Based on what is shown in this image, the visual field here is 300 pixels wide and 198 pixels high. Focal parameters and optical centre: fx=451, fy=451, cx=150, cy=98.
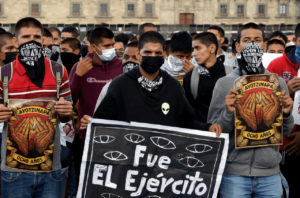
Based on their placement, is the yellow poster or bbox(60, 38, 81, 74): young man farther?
bbox(60, 38, 81, 74): young man

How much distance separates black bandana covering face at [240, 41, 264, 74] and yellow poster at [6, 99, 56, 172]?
1558mm

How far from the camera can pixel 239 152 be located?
11.7 ft

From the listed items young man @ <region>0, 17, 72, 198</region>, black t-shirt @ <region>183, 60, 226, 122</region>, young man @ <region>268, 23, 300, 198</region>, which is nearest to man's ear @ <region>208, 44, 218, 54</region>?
black t-shirt @ <region>183, 60, 226, 122</region>

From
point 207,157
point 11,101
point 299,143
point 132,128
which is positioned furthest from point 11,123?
point 299,143

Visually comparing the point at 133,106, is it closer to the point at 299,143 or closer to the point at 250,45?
the point at 250,45

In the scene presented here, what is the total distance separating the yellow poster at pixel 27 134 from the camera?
3373mm

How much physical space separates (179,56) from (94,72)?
1.01 meters

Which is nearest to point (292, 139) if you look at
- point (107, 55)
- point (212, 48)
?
point (212, 48)

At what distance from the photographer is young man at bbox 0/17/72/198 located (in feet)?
11.1

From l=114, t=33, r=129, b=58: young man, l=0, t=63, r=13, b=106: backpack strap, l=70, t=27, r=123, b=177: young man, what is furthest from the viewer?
l=114, t=33, r=129, b=58: young man

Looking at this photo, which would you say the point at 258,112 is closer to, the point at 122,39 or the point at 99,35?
the point at 99,35

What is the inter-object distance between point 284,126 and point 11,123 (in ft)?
7.15

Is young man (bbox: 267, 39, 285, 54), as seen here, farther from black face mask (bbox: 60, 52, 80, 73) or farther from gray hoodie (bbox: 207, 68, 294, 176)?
gray hoodie (bbox: 207, 68, 294, 176)

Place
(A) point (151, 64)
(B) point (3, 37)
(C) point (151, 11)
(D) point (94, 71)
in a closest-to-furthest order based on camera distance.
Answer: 1. (A) point (151, 64)
2. (D) point (94, 71)
3. (B) point (3, 37)
4. (C) point (151, 11)
